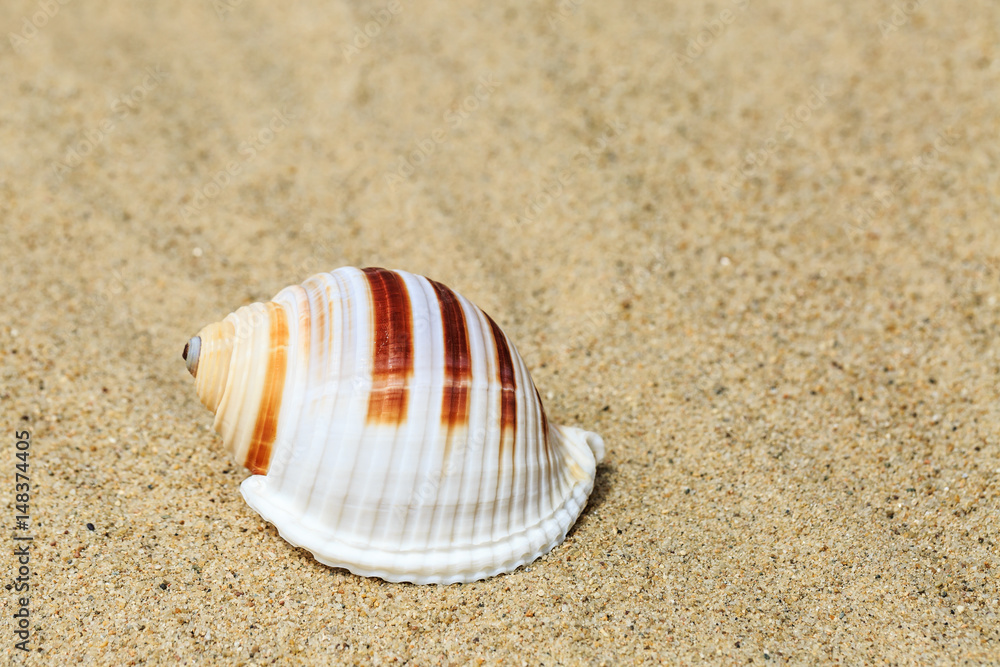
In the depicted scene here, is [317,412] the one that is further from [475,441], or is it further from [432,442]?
[475,441]

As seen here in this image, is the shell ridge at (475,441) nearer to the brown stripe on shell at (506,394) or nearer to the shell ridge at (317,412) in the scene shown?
the brown stripe on shell at (506,394)

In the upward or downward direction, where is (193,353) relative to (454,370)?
downward

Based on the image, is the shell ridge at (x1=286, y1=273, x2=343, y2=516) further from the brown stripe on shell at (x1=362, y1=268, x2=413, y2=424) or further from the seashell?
the brown stripe on shell at (x1=362, y1=268, x2=413, y2=424)

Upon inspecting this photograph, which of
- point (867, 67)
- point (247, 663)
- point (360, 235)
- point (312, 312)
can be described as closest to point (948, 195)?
point (867, 67)

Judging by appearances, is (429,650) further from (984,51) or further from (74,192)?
(984,51)

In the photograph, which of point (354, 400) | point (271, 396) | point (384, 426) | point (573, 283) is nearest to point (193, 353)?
point (271, 396)

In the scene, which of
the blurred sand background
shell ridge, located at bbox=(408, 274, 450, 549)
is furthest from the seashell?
the blurred sand background
